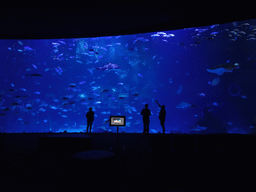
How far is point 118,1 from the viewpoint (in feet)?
23.8

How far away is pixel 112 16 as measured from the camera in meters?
8.65

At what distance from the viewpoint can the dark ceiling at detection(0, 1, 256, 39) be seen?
7.66 m
